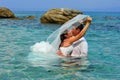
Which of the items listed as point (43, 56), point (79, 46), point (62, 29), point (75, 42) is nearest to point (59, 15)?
point (43, 56)

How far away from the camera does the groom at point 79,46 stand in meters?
12.6

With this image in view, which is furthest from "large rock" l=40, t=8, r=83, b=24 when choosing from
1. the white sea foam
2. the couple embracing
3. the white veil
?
the couple embracing

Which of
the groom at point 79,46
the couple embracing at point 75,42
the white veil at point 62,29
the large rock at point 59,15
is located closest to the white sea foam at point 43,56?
the white veil at point 62,29

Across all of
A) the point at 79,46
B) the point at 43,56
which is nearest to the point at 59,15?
the point at 43,56

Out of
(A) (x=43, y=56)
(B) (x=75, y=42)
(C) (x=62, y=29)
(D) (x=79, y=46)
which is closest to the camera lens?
(D) (x=79, y=46)

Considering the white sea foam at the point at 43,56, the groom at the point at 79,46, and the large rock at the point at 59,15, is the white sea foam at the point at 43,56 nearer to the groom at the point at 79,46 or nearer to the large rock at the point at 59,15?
the groom at the point at 79,46

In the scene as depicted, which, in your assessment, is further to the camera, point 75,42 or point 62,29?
point 62,29

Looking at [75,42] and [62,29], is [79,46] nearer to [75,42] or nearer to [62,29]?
[75,42]

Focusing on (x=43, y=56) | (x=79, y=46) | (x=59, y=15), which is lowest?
(x=59, y=15)

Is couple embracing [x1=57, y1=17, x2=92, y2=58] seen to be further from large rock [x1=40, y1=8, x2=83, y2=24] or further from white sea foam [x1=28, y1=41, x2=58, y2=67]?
large rock [x1=40, y1=8, x2=83, y2=24]

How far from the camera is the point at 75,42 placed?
12758 millimetres

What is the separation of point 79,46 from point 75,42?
0.82 ft

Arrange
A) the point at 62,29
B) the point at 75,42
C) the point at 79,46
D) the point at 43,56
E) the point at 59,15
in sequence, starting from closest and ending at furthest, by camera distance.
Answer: the point at 79,46, the point at 75,42, the point at 62,29, the point at 43,56, the point at 59,15

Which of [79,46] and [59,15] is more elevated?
[79,46]
